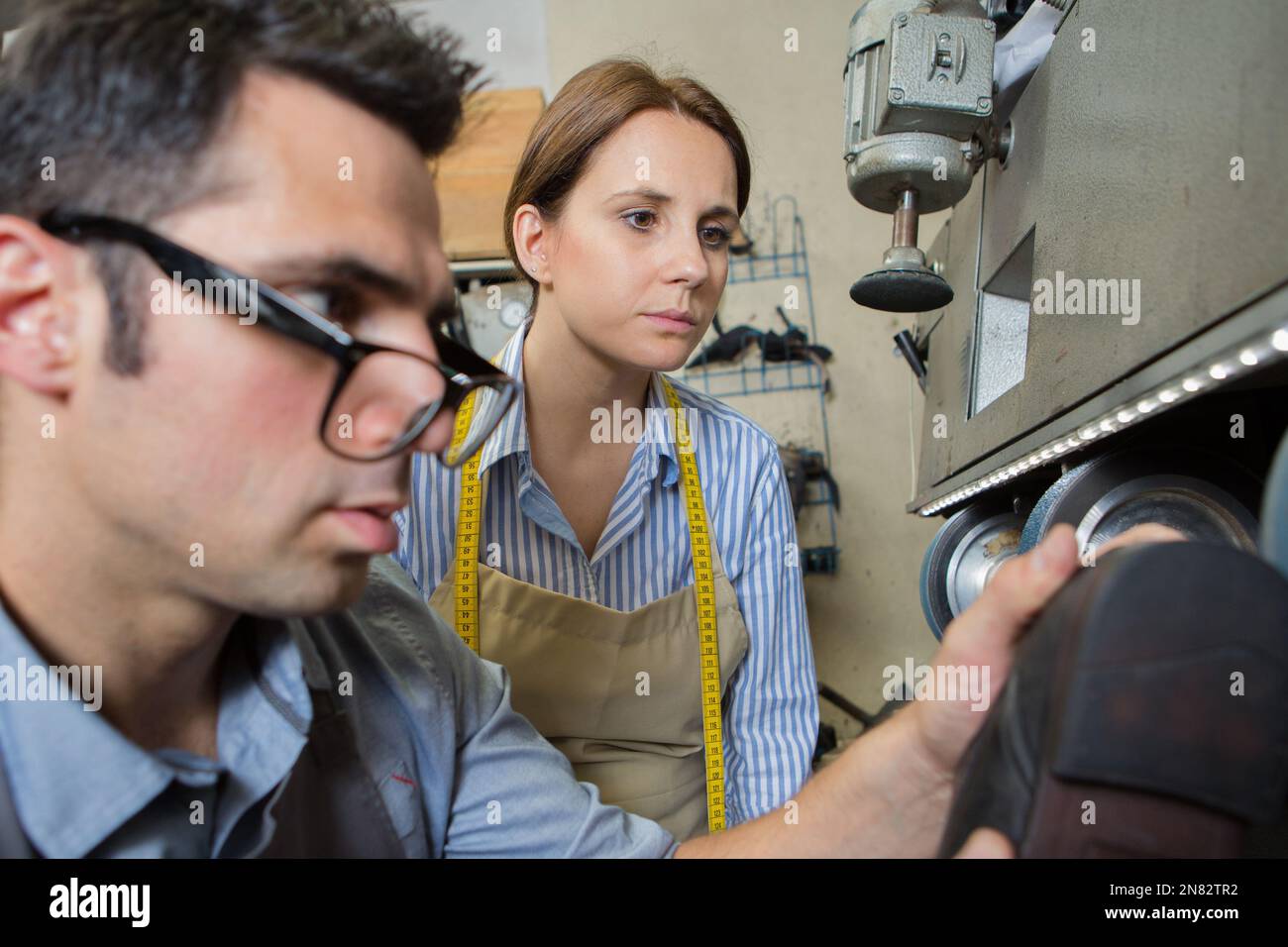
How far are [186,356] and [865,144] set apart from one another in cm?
95

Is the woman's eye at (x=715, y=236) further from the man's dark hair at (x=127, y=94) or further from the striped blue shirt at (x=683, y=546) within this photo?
the man's dark hair at (x=127, y=94)

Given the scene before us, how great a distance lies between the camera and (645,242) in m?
1.36

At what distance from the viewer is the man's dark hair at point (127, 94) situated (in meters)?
0.60

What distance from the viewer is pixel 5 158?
2.06 ft

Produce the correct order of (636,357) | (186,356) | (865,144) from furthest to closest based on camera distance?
(636,357), (865,144), (186,356)

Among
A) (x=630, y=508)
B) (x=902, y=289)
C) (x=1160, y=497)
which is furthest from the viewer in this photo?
(x=630, y=508)

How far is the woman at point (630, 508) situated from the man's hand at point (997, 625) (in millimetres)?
721

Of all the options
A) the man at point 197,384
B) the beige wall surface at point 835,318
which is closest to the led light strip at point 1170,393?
the man at point 197,384

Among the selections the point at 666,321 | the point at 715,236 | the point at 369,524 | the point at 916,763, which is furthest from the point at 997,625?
the point at 715,236

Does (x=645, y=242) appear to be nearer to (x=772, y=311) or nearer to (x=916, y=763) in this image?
(x=916, y=763)

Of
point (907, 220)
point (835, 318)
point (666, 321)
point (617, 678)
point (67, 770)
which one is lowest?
point (617, 678)

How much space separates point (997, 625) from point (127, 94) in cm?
71
